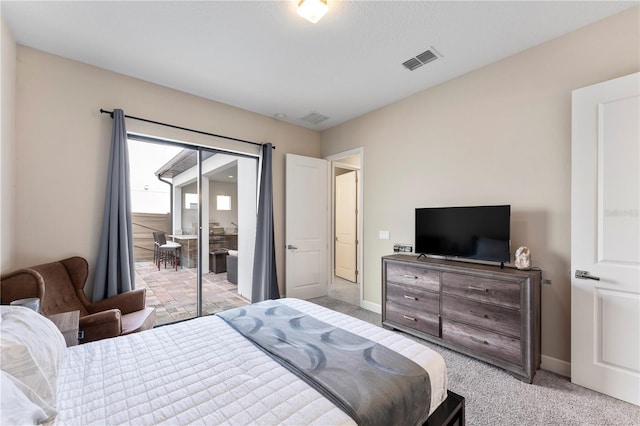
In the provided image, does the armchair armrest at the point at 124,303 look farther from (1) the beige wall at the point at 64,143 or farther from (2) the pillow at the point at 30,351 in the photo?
(2) the pillow at the point at 30,351

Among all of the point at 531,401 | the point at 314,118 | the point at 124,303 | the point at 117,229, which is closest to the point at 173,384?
the point at 124,303

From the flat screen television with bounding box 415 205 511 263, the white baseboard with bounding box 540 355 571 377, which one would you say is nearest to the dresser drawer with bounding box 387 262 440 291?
the flat screen television with bounding box 415 205 511 263

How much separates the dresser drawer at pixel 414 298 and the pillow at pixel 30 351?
279cm

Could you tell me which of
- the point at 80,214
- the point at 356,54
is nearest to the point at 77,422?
the point at 80,214

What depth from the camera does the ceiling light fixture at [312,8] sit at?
1.90 m

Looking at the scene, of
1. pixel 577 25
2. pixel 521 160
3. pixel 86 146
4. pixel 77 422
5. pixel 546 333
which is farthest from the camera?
pixel 86 146

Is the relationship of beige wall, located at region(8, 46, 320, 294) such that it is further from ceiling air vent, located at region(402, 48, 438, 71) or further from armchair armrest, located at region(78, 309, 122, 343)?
ceiling air vent, located at region(402, 48, 438, 71)

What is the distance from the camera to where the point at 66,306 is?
7.68ft

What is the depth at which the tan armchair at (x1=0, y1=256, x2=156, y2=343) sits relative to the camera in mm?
1999

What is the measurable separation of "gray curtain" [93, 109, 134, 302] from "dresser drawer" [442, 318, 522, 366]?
3269 mm

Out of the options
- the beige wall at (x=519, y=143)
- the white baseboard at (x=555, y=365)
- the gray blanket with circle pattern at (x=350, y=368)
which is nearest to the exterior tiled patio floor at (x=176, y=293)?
the gray blanket with circle pattern at (x=350, y=368)

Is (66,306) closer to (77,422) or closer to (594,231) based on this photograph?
(77,422)

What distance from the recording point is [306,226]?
4.43m

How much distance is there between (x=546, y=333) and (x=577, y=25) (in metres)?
2.62
